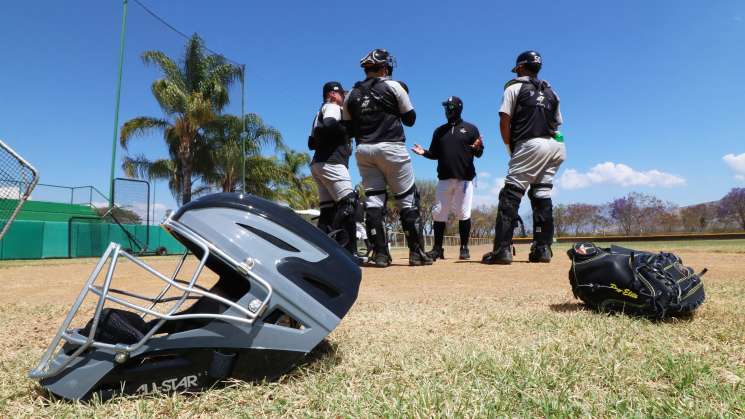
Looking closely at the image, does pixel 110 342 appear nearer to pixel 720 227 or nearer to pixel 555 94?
pixel 555 94

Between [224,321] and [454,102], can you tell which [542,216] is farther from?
[224,321]

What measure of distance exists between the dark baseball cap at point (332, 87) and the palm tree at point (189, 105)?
1752 centimetres

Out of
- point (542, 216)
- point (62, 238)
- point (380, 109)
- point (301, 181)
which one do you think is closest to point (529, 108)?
point (542, 216)

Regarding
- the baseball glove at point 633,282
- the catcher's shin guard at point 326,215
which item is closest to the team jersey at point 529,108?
the catcher's shin guard at point 326,215

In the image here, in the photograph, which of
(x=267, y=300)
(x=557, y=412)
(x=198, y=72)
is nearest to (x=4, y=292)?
(x=267, y=300)

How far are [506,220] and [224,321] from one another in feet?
12.1

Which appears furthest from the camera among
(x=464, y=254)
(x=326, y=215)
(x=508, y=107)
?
(x=464, y=254)

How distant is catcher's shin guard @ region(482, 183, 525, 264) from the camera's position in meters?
4.55

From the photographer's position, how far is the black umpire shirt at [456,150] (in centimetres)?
568

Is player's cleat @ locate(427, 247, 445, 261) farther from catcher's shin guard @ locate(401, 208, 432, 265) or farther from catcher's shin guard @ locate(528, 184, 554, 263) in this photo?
catcher's shin guard @ locate(528, 184, 554, 263)

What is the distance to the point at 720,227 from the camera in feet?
161

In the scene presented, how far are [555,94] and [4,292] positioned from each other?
583 centimetres

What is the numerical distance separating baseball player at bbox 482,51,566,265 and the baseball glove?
2.17 meters

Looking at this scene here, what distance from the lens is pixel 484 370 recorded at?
1418 millimetres
